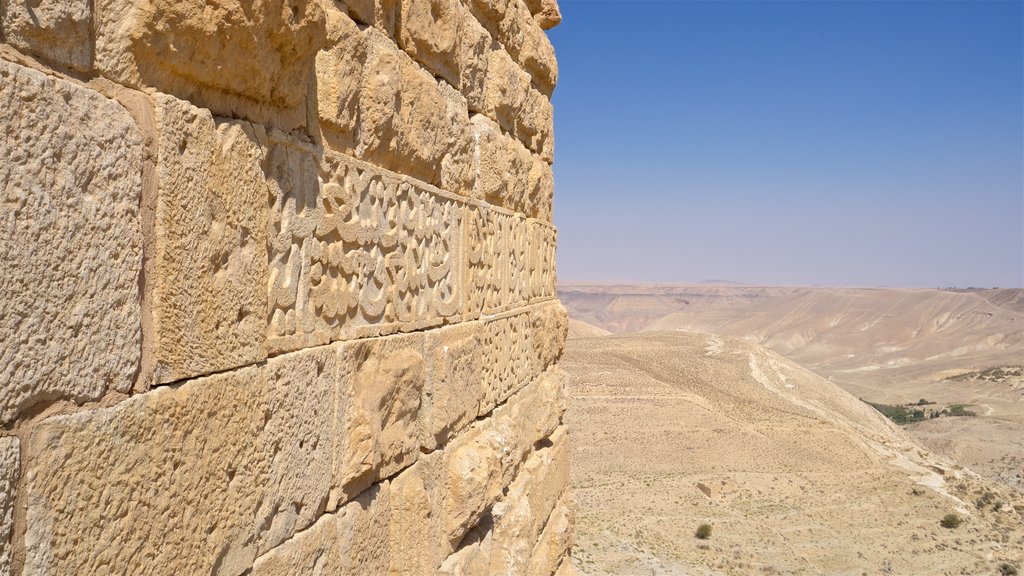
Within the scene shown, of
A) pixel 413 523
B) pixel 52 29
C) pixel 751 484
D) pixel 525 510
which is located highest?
pixel 52 29

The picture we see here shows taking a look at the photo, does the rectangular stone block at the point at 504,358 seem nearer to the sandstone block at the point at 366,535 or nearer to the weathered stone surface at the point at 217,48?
the sandstone block at the point at 366,535

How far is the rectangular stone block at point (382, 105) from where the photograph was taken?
174 centimetres

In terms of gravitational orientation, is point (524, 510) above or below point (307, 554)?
below

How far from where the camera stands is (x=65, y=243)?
1046 mm

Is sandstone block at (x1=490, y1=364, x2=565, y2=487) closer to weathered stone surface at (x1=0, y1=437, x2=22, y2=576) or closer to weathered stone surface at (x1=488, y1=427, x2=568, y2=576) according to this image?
weathered stone surface at (x1=488, y1=427, x2=568, y2=576)

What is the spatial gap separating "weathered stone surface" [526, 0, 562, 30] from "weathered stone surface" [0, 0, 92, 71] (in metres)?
2.87

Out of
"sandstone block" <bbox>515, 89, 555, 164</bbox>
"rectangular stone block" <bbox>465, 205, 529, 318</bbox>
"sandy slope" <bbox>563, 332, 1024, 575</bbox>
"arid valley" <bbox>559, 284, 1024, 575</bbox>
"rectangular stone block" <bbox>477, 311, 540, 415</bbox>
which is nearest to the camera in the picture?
"rectangular stone block" <bbox>465, 205, 529, 318</bbox>

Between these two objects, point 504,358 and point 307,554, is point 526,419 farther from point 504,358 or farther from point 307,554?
point 307,554

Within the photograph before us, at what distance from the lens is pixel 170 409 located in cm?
124

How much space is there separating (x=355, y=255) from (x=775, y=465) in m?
16.4

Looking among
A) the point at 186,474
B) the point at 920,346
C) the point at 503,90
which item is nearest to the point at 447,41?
the point at 503,90

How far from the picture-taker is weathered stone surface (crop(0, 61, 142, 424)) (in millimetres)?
963

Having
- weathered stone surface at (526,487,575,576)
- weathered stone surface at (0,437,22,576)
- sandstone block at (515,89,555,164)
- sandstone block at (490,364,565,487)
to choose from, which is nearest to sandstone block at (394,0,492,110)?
sandstone block at (515,89,555,164)

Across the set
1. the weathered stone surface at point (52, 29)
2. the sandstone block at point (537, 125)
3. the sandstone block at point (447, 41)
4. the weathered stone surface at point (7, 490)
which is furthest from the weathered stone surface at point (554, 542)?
the weathered stone surface at point (52, 29)
